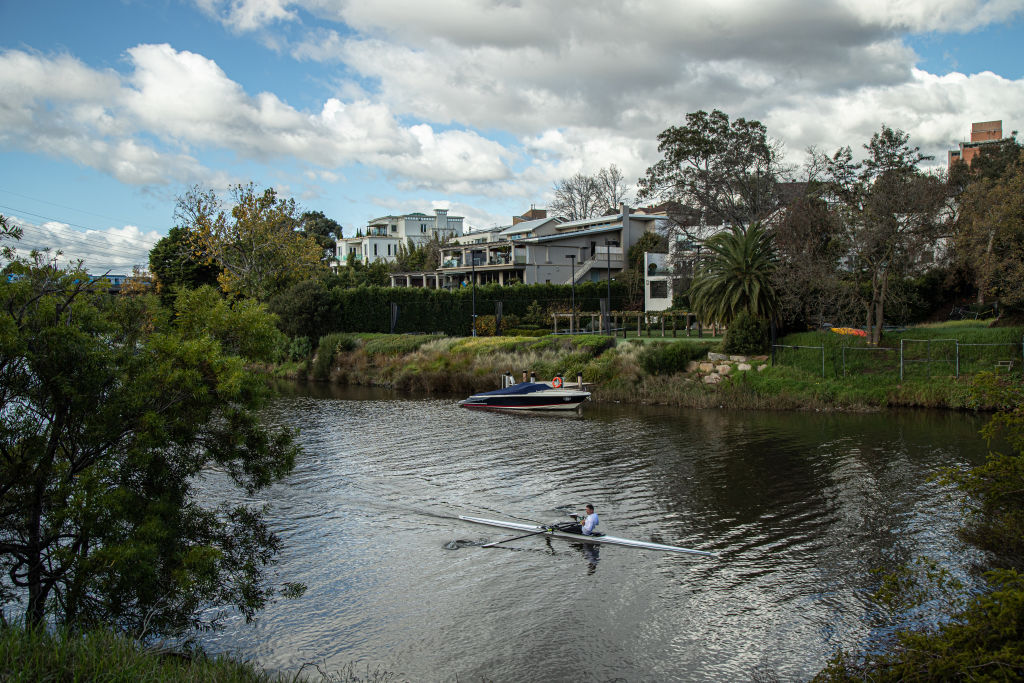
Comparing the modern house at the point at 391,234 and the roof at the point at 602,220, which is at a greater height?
the modern house at the point at 391,234

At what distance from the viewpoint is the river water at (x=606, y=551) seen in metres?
11.8

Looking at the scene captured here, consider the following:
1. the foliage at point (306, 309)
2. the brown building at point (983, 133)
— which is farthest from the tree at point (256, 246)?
the brown building at point (983, 133)

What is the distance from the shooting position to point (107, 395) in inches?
429

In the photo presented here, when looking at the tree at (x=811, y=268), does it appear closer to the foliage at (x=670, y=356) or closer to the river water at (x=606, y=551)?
the foliage at (x=670, y=356)

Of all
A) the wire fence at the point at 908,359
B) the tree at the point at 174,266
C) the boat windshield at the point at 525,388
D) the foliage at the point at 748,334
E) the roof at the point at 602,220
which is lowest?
the boat windshield at the point at 525,388

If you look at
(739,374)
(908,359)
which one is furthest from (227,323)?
(908,359)

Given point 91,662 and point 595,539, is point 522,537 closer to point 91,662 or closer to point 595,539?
point 595,539

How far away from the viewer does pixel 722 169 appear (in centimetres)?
5294

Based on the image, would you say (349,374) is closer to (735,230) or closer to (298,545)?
(735,230)

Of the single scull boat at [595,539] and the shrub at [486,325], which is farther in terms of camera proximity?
the shrub at [486,325]

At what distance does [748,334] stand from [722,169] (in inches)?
791

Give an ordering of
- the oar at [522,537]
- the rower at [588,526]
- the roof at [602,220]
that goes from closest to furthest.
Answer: the rower at [588,526], the oar at [522,537], the roof at [602,220]

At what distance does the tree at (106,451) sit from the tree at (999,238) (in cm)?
3332

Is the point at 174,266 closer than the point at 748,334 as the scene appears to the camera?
No
